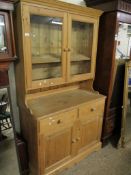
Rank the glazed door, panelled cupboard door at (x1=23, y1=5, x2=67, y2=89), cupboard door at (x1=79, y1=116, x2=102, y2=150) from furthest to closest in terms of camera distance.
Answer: cupboard door at (x1=79, y1=116, x2=102, y2=150), the glazed door, panelled cupboard door at (x1=23, y1=5, x2=67, y2=89)

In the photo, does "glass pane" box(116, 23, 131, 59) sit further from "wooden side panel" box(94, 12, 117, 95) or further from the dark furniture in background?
"wooden side panel" box(94, 12, 117, 95)

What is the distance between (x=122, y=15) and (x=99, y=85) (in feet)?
2.95

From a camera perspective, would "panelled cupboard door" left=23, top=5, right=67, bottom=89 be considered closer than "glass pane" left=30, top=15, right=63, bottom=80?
Yes

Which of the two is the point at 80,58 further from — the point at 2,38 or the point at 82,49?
the point at 2,38

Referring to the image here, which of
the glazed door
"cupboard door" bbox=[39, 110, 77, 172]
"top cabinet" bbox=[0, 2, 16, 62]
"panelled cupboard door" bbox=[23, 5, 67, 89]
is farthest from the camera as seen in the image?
the glazed door

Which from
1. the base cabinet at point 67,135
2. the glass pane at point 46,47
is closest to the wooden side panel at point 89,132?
the base cabinet at point 67,135

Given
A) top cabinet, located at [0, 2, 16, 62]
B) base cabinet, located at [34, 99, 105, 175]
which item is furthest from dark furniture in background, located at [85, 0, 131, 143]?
top cabinet, located at [0, 2, 16, 62]

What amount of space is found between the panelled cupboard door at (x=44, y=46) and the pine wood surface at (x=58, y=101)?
21 cm

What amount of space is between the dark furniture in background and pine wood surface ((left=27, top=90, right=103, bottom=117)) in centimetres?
27

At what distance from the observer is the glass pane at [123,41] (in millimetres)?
2059

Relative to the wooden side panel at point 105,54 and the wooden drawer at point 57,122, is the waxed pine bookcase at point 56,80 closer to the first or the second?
the wooden drawer at point 57,122

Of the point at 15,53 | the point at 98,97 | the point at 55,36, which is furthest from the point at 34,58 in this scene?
the point at 98,97

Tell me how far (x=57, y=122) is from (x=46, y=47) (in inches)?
31.9

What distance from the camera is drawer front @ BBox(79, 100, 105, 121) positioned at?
1.84 metres
